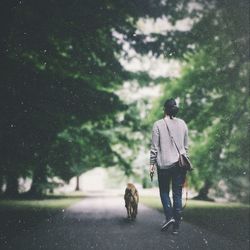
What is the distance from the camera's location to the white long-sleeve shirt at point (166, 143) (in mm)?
5695

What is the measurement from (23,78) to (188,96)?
987cm

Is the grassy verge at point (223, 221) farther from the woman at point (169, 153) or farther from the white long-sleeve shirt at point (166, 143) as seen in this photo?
the white long-sleeve shirt at point (166, 143)

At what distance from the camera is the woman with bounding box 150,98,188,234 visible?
571 centimetres

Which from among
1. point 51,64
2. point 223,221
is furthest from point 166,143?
point 51,64

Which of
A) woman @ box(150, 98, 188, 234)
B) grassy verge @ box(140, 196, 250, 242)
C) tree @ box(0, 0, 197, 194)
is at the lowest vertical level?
grassy verge @ box(140, 196, 250, 242)

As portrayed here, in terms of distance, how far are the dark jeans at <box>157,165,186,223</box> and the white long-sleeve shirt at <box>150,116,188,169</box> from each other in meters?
0.15

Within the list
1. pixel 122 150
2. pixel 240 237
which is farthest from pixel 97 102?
pixel 122 150

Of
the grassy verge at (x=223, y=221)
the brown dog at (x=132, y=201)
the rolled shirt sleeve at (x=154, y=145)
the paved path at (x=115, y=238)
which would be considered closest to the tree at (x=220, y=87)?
the grassy verge at (x=223, y=221)

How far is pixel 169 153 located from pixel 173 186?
1.82 feet

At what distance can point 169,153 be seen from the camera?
5.70 m

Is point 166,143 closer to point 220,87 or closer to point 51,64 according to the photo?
point 51,64

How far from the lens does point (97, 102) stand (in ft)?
36.8

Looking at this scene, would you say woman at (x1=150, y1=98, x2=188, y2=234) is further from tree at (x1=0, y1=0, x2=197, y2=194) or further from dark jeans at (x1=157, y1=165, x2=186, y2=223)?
tree at (x1=0, y1=0, x2=197, y2=194)

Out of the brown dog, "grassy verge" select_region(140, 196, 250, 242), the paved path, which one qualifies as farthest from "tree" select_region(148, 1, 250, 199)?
the paved path
